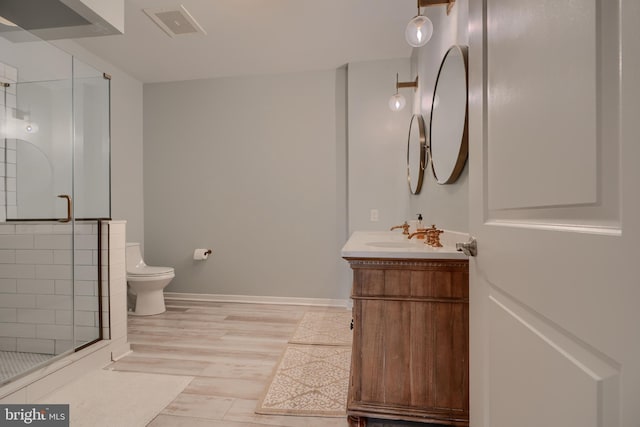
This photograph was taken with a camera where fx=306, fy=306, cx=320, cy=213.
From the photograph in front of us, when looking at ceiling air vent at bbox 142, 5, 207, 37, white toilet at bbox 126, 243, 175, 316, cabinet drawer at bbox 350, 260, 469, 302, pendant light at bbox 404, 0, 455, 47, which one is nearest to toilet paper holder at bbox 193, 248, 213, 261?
white toilet at bbox 126, 243, 175, 316

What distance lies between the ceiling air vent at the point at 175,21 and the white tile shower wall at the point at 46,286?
1619 millimetres

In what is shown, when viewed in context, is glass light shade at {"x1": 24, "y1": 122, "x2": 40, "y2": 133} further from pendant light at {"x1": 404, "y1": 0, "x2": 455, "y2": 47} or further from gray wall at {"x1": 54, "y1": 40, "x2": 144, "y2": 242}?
pendant light at {"x1": 404, "y1": 0, "x2": 455, "y2": 47}

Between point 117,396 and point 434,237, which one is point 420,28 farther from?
point 117,396

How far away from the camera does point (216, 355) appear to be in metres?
2.13

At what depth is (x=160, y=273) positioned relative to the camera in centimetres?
289

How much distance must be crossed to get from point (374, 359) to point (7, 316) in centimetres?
222

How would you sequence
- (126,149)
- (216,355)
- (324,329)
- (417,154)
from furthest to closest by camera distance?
(126,149)
(324,329)
(417,154)
(216,355)

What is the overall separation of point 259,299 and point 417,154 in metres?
2.23

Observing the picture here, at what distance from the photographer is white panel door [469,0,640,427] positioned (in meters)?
0.36

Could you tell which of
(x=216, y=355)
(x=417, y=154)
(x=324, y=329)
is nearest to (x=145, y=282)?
(x=216, y=355)

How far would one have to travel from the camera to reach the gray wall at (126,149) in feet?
10.3

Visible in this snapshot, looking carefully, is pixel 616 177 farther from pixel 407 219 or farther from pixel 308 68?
pixel 308 68

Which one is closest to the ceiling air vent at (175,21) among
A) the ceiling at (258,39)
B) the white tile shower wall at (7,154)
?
the ceiling at (258,39)

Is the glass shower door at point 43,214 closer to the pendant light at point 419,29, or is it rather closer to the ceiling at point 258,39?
the ceiling at point 258,39
